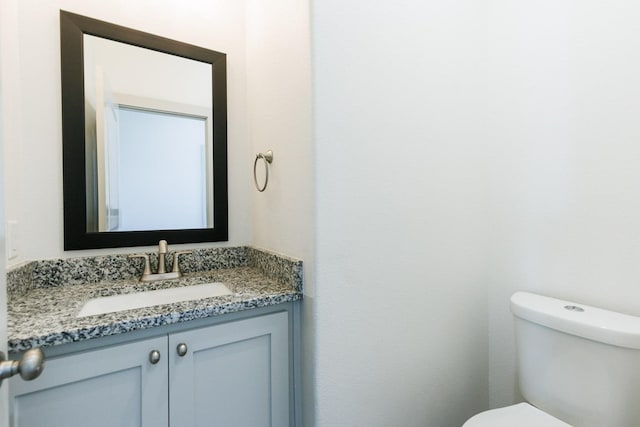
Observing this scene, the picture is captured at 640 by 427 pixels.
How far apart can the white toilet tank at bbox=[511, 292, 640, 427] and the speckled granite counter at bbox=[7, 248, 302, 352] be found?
32.4 inches

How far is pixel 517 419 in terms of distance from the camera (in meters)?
0.94

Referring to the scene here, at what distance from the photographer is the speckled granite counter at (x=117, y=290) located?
74 centimetres

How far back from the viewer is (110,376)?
779mm

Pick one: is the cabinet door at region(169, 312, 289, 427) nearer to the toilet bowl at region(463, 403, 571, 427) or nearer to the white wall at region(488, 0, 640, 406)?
the toilet bowl at region(463, 403, 571, 427)

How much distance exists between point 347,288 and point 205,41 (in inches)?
49.7

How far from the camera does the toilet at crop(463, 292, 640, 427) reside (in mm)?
860

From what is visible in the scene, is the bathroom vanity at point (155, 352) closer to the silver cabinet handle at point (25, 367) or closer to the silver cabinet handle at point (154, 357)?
the silver cabinet handle at point (154, 357)

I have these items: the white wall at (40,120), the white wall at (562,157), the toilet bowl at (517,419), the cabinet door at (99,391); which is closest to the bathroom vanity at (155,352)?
the cabinet door at (99,391)

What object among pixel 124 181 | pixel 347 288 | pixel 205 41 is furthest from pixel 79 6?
pixel 347 288

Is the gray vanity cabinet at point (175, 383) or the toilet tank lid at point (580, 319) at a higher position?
the toilet tank lid at point (580, 319)

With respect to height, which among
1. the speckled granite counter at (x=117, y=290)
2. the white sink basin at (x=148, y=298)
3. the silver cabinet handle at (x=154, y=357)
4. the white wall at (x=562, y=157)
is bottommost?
the silver cabinet handle at (x=154, y=357)

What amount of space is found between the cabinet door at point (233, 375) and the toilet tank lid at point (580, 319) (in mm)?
848

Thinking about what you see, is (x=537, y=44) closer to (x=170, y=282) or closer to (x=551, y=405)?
(x=551, y=405)

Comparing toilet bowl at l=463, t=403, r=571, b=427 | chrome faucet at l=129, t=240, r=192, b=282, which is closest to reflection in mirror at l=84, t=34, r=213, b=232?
chrome faucet at l=129, t=240, r=192, b=282
